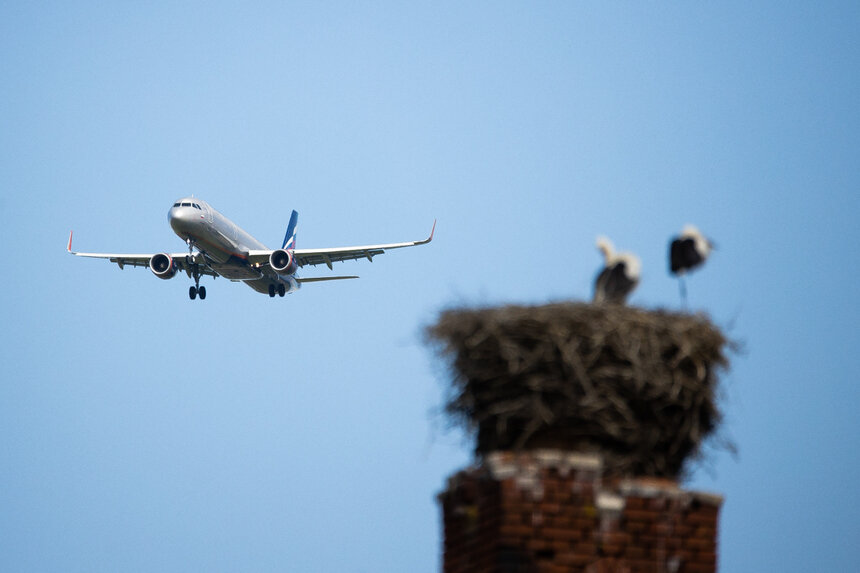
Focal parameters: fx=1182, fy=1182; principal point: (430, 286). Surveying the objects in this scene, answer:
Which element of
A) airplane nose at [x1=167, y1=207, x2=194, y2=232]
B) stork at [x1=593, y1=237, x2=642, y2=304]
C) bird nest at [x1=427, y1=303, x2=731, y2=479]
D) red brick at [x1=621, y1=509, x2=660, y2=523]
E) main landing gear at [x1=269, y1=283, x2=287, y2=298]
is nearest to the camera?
red brick at [x1=621, y1=509, x2=660, y2=523]

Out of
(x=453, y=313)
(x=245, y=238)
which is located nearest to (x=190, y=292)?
(x=245, y=238)

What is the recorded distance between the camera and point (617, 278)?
1174 centimetres

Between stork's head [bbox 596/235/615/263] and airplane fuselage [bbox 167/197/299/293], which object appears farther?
airplane fuselage [bbox 167/197/299/293]

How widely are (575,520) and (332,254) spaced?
4473 cm

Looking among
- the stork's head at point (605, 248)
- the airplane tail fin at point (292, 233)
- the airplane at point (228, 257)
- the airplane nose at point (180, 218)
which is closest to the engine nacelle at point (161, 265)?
the airplane at point (228, 257)

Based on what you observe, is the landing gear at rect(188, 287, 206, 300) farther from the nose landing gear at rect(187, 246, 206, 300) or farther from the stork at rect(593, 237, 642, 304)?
the stork at rect(593, 237, 642, 304)

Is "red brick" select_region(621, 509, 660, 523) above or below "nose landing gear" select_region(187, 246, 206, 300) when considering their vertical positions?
below

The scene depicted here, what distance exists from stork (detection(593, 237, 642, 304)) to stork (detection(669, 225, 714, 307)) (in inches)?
23.4

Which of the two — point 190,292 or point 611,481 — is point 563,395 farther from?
point 190,292

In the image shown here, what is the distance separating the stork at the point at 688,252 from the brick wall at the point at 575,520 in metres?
2.59

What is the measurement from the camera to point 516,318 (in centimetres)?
1025

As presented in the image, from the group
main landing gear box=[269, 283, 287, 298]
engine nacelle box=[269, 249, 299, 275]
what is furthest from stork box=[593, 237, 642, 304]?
main landing gear box=[269, 283, 287, 298]

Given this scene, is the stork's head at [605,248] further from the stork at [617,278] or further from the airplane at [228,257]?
the airplane at [228,257]

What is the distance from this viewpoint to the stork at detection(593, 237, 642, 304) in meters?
11.6
